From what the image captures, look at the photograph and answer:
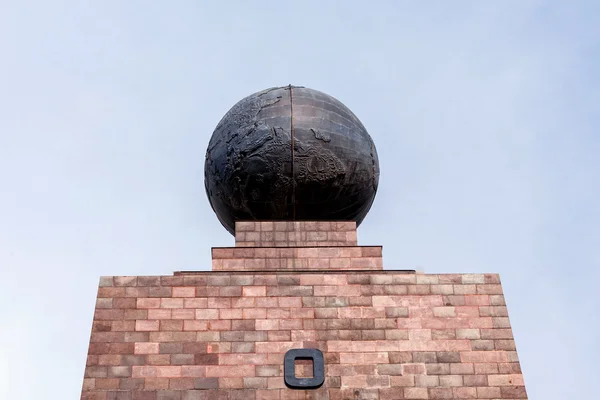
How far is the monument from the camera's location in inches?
475

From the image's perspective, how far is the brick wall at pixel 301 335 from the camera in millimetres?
12039

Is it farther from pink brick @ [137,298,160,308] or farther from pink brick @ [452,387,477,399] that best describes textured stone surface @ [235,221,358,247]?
pink brick @ [452,387,477,399]

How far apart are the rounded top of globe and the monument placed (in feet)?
0.11

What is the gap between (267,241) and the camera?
14055 mm

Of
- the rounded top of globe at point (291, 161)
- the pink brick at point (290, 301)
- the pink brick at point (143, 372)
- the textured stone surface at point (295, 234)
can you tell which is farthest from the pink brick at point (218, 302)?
the rounded top of globe at point (291, 161)

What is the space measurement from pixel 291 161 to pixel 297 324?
2693 millimetres

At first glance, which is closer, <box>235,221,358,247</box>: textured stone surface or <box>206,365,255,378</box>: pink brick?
<box>206,365,255,378</box>: pink brick

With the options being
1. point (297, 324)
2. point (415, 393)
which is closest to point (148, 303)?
point (297, 324)

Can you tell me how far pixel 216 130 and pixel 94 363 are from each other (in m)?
4.61

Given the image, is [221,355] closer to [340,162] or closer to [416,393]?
[416,393]

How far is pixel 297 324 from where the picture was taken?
41.0 ft

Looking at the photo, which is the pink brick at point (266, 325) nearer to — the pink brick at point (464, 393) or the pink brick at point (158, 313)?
the pink brick at point (158, 313)

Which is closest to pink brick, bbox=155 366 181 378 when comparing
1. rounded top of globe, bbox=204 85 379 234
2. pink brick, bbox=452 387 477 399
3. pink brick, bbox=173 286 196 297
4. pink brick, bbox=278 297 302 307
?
pink brick, bbox=173 286 196 297

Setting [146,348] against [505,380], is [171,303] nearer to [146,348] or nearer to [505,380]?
[146,348]
